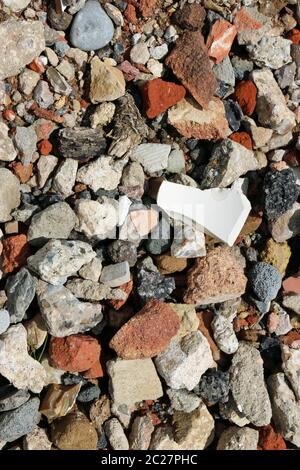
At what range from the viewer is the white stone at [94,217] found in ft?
5.79

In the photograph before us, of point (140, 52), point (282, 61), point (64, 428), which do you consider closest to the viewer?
point (64, 428)

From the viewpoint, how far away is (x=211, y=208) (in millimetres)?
1877

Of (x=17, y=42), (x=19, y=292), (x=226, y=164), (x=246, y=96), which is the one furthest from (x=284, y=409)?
(x=17, y=42)

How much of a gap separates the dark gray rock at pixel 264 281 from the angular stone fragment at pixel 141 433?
52 centimetres

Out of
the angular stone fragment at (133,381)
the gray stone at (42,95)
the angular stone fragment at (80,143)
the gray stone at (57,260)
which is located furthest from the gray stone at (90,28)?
the angular stone fragment at (133,381)


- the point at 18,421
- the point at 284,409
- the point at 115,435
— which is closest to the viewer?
the point at 18,421

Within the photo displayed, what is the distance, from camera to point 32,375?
1.72m

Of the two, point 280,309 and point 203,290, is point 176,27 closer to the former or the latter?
point 203,290

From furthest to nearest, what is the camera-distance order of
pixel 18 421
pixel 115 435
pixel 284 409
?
pixel 284 409 < pixel 115 435 < pixel 18 421

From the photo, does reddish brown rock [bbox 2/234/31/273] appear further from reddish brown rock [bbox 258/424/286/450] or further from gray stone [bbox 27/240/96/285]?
reddish brown rock [bbox 258/424/286/450]

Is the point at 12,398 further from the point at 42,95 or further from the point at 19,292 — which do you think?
the point at 42,95

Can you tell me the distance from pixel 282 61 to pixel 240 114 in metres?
0.24

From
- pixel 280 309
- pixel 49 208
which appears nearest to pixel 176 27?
pixel 49 208

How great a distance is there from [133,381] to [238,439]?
0.37 m
